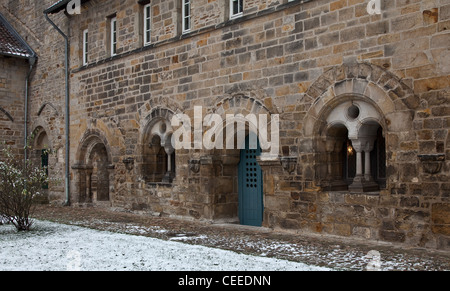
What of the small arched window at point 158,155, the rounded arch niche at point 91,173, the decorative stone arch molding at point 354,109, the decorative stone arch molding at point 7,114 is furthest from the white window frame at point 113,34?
the decorative stone arch molding at point 354,109

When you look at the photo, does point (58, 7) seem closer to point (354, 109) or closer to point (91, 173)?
point (91, 173)

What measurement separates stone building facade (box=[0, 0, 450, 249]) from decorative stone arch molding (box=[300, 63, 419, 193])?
0.8 inches

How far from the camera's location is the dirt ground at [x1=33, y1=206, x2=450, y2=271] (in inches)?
242

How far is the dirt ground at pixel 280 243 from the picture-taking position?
20.2 feet

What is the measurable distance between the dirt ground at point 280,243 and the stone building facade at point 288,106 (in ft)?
1.01

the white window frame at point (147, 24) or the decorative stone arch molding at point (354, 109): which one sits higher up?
the white window frame at point (147, 24)

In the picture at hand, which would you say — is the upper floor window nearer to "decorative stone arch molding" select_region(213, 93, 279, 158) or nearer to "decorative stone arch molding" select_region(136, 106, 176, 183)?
"decorative stone arch molding" select_region(136, 106, 176, 183)

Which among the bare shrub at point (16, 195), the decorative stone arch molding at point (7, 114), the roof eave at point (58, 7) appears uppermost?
the roof eave at point (58, 7)

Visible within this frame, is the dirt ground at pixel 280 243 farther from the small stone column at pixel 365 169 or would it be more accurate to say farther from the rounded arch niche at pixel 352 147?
the rounded arch niche at pixel 352 147

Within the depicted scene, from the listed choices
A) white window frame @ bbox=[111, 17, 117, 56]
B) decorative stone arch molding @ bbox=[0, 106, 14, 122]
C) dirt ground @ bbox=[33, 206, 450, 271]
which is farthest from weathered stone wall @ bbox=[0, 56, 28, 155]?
dirt ground @ bbox=[33, 206, 450, 271]

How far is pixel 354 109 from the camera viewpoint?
816 centimetres

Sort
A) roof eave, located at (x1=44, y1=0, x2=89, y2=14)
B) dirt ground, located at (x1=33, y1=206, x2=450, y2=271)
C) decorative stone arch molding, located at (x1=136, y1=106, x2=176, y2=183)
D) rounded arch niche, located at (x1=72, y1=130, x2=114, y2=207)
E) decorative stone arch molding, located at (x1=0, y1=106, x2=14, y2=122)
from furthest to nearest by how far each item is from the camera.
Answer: decorative stone arch molding, located at (x1=0, y1=106, x2=14, y2=122) < rounded arch niche, located at (x1=72, y1=130, x2=114, y2=207) < roof eave, located at (x1=44, y1=0, x2=89, y2=14) < decorative stone arch molding, located at (x1=136, y1=106, x2=176, y2=183) < dirt ground, located at (x1=33, y1=206, x2=450, y2=271)
